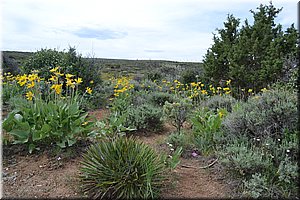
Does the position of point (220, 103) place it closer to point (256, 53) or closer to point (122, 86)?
point (122, 86)

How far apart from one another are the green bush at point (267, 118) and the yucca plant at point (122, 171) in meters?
1.52

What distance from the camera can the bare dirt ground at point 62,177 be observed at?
304 centimetres

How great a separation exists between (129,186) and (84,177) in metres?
0.54

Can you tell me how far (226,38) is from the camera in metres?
11.3

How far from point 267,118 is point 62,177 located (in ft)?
9.22

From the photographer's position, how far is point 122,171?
2.93 meters

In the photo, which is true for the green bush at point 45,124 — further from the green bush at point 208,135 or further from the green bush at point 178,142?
the green bush at point 208,135

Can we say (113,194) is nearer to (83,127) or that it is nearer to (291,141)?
(83,127)

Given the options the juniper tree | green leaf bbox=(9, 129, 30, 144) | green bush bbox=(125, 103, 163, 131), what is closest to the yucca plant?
green leaf bbox=(9, 129, 30, 144)

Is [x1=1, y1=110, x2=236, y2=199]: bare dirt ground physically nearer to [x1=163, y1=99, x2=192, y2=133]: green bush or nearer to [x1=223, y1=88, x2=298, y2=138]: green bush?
[x1=223, y1=88, x2=298, y2=138]: green bush

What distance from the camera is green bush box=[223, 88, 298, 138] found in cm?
374

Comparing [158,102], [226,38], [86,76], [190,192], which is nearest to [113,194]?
[190,192]

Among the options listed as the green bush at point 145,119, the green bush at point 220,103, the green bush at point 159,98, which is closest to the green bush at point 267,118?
the green bush at point 145,119

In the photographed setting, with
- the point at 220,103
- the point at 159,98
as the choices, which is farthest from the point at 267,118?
the point at 159,98
